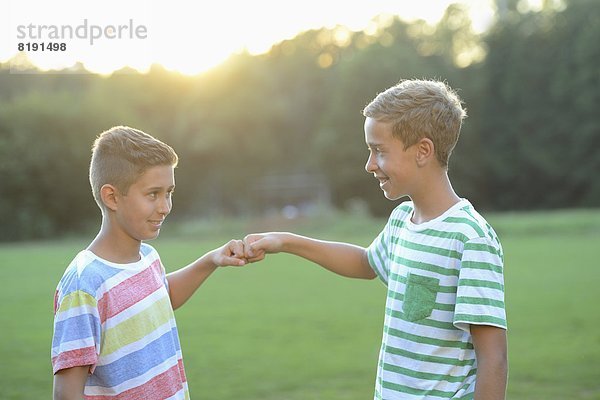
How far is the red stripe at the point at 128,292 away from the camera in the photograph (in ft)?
7.73

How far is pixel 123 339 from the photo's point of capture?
7.87 feet

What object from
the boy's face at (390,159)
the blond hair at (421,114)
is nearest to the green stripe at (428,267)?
the boy's face at (390,159)

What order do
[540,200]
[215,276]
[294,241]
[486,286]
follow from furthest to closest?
[540,200], [215,276], [294,241], [486,286]

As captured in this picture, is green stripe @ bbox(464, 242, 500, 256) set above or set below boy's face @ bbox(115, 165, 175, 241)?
below

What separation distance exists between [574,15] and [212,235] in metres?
24.8

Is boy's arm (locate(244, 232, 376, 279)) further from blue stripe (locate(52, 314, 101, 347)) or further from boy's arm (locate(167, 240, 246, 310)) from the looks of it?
blue stripe (locate(52, 314, 101, 347))

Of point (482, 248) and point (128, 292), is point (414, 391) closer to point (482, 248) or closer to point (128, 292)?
point (482, 248)

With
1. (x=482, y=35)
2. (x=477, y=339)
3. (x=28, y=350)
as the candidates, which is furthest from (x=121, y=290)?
(x=482, y=35)

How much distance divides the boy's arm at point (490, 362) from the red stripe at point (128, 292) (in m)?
0.99

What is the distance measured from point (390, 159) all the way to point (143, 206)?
786 mm

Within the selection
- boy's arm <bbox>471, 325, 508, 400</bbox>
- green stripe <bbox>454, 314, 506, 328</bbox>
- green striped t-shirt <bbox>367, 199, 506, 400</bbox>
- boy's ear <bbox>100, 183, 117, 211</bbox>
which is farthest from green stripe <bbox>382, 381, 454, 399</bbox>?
boy's ear <bbox>100, 183, 117, 211</bbox>

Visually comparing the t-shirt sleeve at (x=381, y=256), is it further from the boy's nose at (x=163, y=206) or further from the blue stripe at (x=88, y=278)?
the blue stripe at (x=88, y=278)

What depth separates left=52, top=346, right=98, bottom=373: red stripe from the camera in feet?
7.30

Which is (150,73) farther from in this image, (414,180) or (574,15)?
(414,180)
